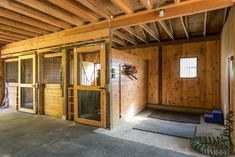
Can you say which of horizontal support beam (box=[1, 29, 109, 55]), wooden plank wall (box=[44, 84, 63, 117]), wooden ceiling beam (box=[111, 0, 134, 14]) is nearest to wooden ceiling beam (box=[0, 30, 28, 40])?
horizontal support beam (box=[1, 29, 109, 55])

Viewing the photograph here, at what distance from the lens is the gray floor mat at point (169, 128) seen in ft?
12.0

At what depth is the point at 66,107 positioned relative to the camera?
188 inches

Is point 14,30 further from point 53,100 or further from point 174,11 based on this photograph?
point 174,11

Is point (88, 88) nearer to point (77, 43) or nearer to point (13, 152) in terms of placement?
point (77, 43)

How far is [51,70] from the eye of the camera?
5.65 meters

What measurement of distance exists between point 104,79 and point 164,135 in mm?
1930

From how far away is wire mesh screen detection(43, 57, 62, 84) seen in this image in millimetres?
5527

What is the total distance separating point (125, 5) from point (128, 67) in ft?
6.60

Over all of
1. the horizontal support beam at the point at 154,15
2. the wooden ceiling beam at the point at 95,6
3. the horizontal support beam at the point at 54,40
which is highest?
the wooden ceiling beam at the point at 95,6

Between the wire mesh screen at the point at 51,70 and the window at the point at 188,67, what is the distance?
4.63 m

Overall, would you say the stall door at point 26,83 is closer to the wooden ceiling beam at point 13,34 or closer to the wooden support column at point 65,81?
the wooden ceiling beam at point 13,34

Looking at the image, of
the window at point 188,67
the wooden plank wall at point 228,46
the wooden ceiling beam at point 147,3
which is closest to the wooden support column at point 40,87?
the wooden ceiling beam at point 147,3

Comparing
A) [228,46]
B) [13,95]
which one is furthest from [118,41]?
[13,95]

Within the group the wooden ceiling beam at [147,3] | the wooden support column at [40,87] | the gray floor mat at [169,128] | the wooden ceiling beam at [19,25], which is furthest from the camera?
A: the wooden support column at [40,87]
